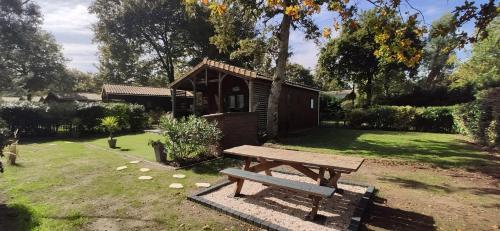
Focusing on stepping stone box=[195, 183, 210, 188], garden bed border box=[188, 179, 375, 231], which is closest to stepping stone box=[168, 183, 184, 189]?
stepping stone box=[195, 183, 210, 188]

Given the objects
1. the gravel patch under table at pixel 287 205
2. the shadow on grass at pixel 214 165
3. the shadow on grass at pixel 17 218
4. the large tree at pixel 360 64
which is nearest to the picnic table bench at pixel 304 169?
the gravel patch under table at pixel 287 205

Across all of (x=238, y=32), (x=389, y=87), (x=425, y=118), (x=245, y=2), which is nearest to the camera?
(x=245, y=2)

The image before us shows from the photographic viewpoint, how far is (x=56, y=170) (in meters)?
8.10

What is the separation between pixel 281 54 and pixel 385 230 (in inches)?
457

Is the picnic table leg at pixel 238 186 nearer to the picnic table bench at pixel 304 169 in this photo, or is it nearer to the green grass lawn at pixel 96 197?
the picnic table bench at pixel 304 169

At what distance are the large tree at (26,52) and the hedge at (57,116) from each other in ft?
52.4

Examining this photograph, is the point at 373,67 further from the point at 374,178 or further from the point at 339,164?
the point at 339,164

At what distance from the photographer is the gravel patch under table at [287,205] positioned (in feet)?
14.8

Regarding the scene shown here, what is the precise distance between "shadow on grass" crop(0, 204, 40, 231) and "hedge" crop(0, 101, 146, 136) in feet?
43.4

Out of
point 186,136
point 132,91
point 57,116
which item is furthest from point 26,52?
point 186,136

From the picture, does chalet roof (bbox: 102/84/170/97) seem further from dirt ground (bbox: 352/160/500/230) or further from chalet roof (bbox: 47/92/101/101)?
dirt ground (bbox: 352/160/500/230)

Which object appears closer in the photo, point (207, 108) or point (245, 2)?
point (245, 2)

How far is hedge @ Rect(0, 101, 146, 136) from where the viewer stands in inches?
630

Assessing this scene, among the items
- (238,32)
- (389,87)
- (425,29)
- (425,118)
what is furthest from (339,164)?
(389,87)
